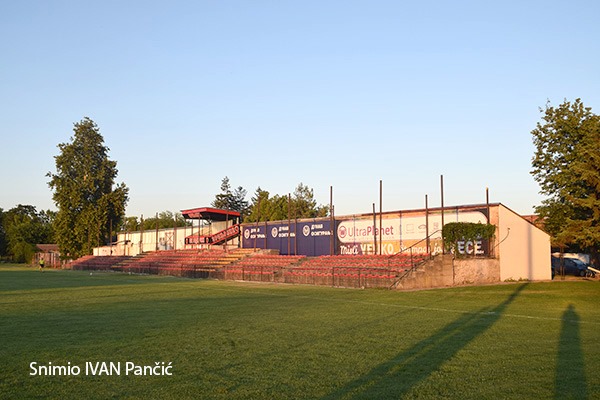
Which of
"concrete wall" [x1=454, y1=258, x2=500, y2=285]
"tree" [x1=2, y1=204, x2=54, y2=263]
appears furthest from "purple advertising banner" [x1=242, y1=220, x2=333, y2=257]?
"tree" [x1=2, y1=204, x2=54, y2=263]

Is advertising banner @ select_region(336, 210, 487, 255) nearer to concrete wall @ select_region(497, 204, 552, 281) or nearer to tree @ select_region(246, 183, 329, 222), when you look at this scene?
concrete wall @ select_region(497, 204, 552, 281)

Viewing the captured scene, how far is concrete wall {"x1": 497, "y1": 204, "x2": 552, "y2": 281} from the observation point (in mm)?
30547

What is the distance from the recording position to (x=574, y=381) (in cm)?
725

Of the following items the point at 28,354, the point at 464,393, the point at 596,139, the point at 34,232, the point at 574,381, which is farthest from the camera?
the point at 34,232

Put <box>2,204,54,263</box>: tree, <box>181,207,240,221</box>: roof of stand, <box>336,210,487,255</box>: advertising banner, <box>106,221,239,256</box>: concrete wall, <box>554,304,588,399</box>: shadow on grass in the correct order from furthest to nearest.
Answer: <box>2,204,54,263</box>: tree
<box>106,221,239,256</box>: concrete wall
<box>181,207,240,221</box>: roof of stand
<box>336,210,487,255</box>: advertising banner
<box>554,304,588,399</box>: shadow on grass

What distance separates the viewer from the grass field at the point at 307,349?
689cm

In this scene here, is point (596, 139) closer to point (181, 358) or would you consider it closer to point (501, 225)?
point (501, 225)

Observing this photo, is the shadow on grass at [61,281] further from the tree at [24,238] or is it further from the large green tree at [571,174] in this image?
the tree at [24,238]

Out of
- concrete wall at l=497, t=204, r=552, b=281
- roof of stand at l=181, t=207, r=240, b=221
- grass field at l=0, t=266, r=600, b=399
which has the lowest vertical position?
grass field at l=0, t=266, r=600, b=399

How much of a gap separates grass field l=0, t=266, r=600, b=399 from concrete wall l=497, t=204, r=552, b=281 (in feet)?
41.4

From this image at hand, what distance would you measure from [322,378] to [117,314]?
944cm

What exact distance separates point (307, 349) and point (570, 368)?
4295 mm

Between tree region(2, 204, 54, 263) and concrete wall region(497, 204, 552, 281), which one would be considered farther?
tree region(2, 204, 54, 263)

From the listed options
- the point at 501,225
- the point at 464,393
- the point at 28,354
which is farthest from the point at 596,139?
the point at 28,354
